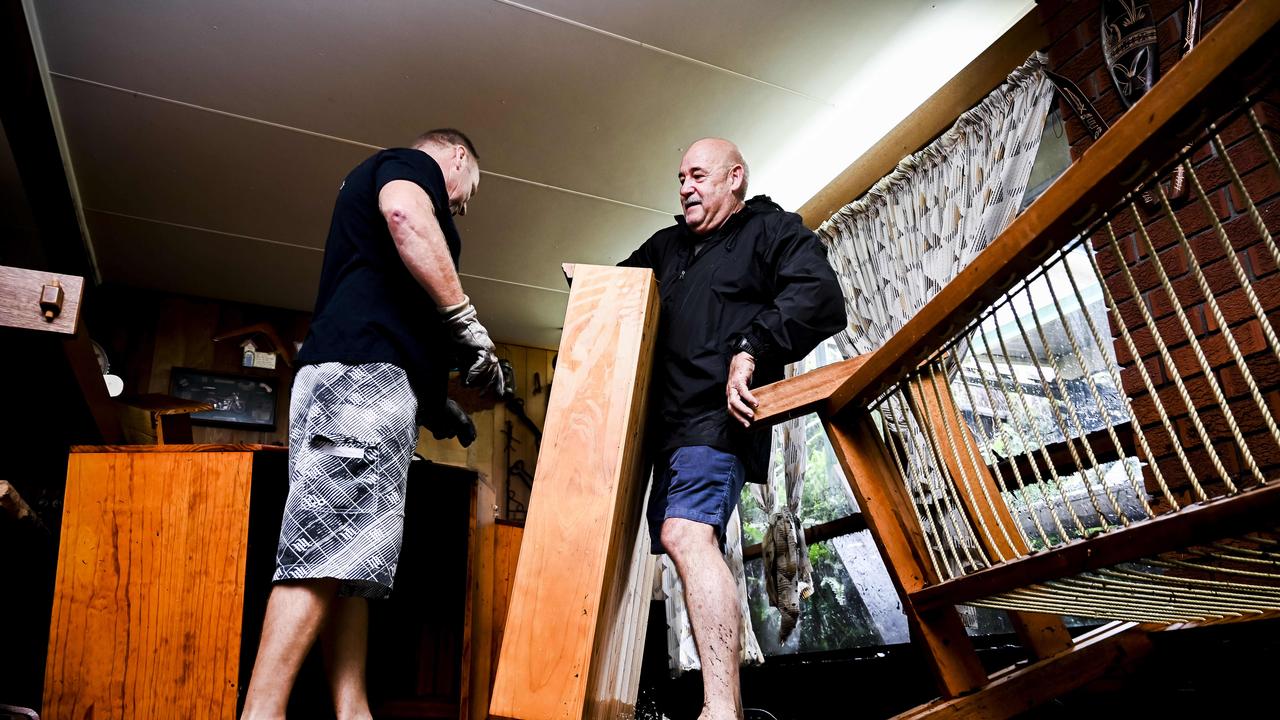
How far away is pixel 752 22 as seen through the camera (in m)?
2.99

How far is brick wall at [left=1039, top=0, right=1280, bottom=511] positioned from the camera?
75.0 inches

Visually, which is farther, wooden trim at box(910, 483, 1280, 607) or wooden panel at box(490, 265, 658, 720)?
wooden panel at box(490, 265, 658, 720)

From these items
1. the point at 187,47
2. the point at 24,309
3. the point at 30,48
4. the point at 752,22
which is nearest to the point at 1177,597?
the point at 24,309

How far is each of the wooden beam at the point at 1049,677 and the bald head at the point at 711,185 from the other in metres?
1.21

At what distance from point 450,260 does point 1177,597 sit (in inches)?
53.6

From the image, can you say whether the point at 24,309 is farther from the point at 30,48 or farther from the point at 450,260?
the point at 30,48

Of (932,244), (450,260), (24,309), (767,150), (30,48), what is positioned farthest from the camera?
(767,150)

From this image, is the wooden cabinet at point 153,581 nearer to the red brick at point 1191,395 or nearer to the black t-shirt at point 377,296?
the black t-shirt at point 377,296

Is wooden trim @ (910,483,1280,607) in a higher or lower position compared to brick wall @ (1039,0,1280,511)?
Result: lower

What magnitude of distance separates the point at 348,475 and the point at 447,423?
458mm

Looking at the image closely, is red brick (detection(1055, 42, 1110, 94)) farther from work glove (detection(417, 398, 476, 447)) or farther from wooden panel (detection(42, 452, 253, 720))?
wooden panel (detection(42, 452, 253, 720))

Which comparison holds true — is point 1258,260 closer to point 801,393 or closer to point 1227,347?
point 1227,347

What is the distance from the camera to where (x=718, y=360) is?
1.81m

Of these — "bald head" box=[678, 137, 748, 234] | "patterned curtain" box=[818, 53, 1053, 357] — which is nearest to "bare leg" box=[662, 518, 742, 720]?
"bald head" box=[678, 137, 748, 234]
